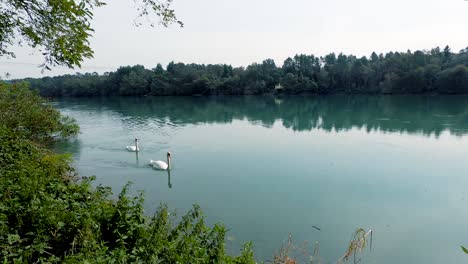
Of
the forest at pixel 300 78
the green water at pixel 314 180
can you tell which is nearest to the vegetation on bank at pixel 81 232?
the green water at pixel 314 180

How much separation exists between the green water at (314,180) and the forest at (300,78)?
3353 centimetres

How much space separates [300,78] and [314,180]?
56.3 metres

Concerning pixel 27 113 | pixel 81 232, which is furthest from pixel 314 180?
pixel 27 113

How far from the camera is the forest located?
5600cm

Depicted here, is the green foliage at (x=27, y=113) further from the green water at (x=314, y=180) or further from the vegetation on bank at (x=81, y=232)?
the vegetation on bank at (x=81, y=232)

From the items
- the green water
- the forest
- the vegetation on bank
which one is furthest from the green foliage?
the forest

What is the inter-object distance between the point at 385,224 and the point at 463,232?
204cm

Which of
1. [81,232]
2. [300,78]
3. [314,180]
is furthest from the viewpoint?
[300,78]

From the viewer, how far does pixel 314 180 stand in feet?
44.3

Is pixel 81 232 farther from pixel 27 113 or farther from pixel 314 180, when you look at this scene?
pixel 27 113

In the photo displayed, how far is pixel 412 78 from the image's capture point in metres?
56.3

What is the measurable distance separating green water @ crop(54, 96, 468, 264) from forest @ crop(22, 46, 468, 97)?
110ft

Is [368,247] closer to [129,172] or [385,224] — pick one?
[385,224]

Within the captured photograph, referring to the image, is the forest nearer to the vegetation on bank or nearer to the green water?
the green water
